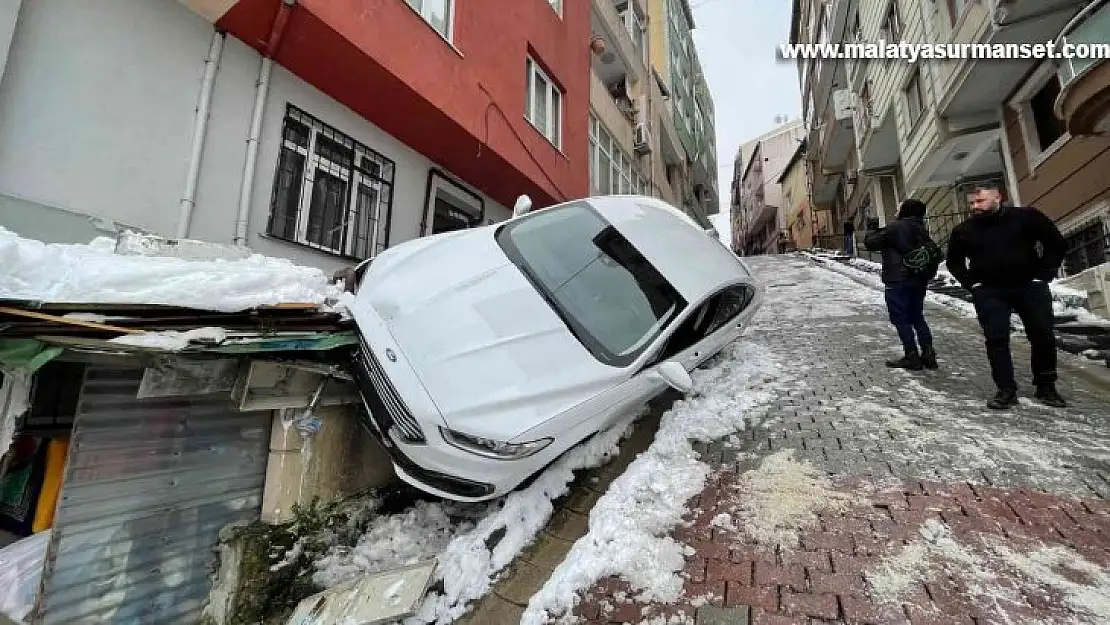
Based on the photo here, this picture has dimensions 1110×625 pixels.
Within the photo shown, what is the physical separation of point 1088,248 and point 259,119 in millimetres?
11306

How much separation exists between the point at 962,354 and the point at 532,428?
5.38 m

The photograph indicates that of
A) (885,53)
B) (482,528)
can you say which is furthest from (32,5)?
(885,53)

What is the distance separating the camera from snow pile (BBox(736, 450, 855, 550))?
2688 mm

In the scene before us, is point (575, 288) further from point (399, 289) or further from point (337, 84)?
point (337, 84)

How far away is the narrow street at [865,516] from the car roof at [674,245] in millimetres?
1150

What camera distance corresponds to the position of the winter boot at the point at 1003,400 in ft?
12.6

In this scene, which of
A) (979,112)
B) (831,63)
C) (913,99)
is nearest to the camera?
(979,112)

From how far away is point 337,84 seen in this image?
5.39 meters

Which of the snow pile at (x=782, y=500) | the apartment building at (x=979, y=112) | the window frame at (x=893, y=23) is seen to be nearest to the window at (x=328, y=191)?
the snow pile at (x=782, y=500)

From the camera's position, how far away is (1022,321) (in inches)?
149

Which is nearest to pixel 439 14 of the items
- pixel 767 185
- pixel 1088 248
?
pixel 1088 248

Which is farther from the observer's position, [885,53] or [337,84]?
[885,53]

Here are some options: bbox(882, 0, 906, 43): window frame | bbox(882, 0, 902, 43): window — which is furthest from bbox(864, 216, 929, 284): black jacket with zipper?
bbox(882, 0, 902, 43): window

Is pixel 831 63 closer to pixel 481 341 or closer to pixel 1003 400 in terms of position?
pixel 1003 400
